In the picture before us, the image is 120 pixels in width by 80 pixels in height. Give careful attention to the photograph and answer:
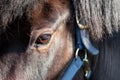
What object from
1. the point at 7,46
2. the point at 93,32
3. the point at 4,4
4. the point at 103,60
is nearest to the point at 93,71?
the point at 103,60

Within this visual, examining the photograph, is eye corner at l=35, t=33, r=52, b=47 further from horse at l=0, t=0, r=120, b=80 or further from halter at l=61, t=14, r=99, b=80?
halter at l=61, t=14, r=99, b=80

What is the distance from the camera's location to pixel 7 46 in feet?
5.83

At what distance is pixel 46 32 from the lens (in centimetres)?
175

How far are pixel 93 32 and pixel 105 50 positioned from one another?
0.65 feet

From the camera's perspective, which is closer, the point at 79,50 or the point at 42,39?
the point at 42,39

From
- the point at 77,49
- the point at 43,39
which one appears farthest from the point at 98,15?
the point at 43,39

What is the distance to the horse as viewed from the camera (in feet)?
5.67

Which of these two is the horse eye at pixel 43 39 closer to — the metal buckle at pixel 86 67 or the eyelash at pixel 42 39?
the eyelash at pixel 42 39

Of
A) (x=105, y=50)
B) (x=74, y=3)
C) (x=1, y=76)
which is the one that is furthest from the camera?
(x=105, y=50)

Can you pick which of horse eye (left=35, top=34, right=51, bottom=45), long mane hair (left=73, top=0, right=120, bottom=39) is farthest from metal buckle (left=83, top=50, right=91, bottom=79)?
horse eye (left=35, top=34, right=51, bottom=45)

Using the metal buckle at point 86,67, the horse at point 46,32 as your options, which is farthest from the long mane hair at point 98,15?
the metal buckle at point 86,67

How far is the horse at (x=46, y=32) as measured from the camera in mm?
1728

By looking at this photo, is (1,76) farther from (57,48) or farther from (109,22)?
(109,22)

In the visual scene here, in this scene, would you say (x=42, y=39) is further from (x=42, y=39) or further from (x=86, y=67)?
(x=86, y=67)
